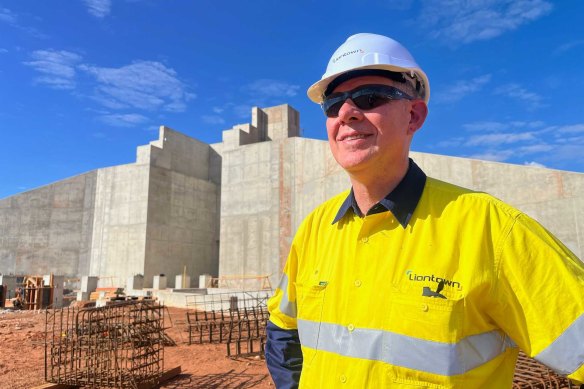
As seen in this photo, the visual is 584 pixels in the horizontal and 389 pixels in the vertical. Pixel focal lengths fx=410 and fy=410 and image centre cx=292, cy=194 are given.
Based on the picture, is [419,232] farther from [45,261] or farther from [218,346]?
[45,261]

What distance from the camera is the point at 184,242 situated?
38406mm

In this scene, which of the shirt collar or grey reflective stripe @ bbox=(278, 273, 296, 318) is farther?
grey reflective stripe @ bbox=(278, 273, 296, 318)

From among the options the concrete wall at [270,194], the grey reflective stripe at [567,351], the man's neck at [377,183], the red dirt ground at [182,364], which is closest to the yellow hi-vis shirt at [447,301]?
the grey reflective stripe at [567,351]

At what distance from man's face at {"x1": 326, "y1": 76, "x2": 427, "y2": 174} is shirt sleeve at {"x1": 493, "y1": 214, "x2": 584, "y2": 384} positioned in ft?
1.75

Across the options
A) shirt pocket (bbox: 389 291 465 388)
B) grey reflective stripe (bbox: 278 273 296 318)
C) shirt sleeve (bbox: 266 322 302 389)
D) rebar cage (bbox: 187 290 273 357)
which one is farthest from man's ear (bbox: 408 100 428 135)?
rebar cage (bbox: 187 290 273 357)

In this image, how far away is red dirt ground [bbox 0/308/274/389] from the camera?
933 cm

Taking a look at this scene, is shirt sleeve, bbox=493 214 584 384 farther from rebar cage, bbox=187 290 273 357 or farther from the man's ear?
rebar cage, bbox=187 290 273 357

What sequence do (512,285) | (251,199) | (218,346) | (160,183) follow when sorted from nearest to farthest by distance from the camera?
(512,285)
(218,346)
(251,199)
(160,183)

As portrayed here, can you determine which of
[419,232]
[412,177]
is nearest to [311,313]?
[419,232]

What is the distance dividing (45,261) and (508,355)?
141ft

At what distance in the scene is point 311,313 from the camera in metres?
1.82

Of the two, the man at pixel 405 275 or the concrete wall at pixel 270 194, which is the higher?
the concrete wall at pixel 270 194

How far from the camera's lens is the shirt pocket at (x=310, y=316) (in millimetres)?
1766

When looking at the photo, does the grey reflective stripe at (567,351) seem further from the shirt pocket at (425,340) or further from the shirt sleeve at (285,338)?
the shirt sleeve at (285,338)
